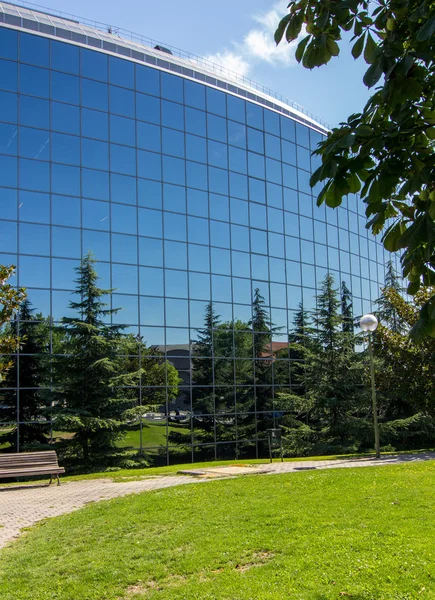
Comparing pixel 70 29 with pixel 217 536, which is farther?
pixel 70 29

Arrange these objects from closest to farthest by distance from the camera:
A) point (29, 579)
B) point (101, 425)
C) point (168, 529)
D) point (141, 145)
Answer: point (29, 579)
point (168, 529)
point (101, 425)
point (141, 145)

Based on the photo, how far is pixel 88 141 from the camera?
87.2 feet

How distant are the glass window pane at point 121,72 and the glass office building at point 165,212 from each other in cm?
10

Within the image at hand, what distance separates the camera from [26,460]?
15.9 meters

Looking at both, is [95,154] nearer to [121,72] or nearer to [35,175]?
[35,175]

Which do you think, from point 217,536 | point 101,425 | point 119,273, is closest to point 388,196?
point 217,536

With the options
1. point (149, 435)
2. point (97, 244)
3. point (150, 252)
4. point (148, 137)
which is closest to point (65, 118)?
point (148, 137)

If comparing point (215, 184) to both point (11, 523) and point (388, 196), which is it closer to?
point (11, 523)

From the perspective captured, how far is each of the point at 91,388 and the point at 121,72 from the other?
1576 cm

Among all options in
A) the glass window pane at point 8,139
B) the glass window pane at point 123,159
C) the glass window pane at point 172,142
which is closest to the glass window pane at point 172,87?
the glass window pane at point 172,142

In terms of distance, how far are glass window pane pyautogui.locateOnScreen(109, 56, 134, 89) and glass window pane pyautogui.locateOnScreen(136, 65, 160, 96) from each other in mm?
391

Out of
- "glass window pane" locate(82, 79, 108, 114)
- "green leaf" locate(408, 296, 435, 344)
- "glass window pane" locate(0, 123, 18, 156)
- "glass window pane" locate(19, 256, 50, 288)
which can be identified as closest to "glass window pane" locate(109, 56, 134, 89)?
"glass window pane" locate(82, 79, 108, 114)

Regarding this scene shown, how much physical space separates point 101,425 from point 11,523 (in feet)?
35.8

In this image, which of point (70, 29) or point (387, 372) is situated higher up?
point (70, 29)
